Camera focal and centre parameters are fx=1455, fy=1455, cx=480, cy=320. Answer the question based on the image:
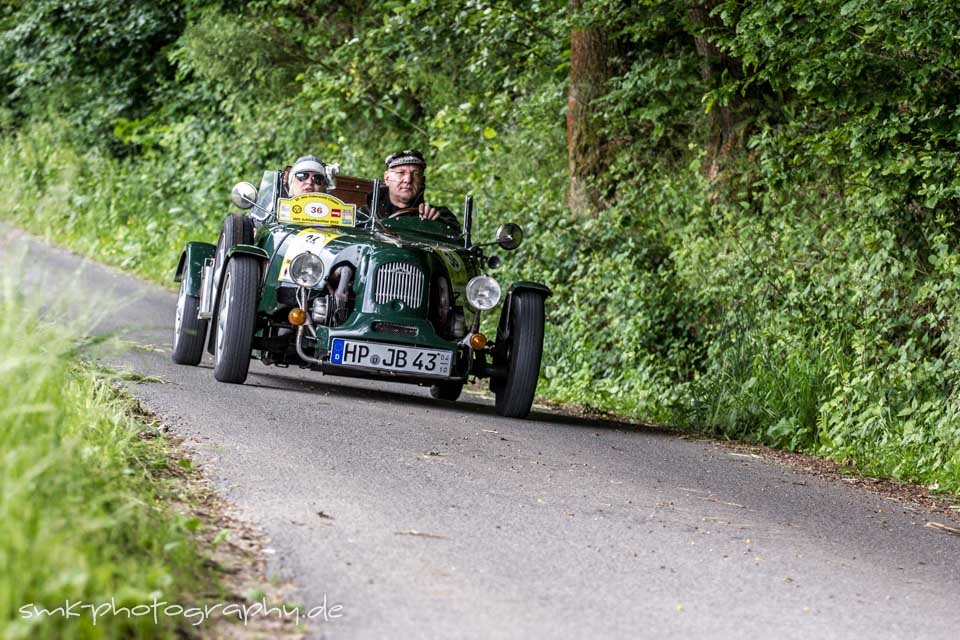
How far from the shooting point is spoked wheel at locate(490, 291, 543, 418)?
11.2 m

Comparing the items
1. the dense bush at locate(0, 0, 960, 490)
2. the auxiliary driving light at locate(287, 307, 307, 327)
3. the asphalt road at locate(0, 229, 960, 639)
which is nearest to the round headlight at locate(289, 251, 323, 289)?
the auxiliary driving light at locate(287, 307, 307, 327)

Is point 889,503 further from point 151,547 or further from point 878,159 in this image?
point 151,547

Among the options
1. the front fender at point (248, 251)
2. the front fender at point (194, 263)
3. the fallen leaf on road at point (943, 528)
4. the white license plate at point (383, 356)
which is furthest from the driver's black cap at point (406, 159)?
the fallen leaf on road at point (943, 528)

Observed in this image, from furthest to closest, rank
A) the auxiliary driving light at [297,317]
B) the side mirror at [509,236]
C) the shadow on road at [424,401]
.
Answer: the side mirror at [509,236] < the shadow on road at [424,401] < the auxiliary driving light at [297,317]

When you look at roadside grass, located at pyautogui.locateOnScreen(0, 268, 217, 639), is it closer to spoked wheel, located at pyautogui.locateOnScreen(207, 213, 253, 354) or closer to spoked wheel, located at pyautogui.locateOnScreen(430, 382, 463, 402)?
spoked wheel, located at pyautogui.locateOnScreen(207, 213, 253, 354)

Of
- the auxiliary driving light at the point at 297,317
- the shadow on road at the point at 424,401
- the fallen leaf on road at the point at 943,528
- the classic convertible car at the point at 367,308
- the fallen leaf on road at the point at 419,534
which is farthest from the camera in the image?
the shadow on road at the point at 424,401

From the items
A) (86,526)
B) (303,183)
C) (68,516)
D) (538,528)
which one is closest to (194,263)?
(303,183)

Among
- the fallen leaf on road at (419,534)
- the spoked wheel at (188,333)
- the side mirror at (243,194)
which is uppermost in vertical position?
the side mirror at (243,194)

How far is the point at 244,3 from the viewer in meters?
25.5

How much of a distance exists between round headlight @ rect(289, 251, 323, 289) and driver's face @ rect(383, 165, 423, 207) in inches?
75.9

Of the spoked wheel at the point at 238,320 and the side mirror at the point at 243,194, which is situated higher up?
the side mirror at the point at 243,194

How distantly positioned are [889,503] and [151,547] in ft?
17.1

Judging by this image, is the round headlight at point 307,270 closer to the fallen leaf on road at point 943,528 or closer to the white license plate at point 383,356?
the white license plate at point 383,356

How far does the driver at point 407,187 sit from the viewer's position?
41.7 feet
